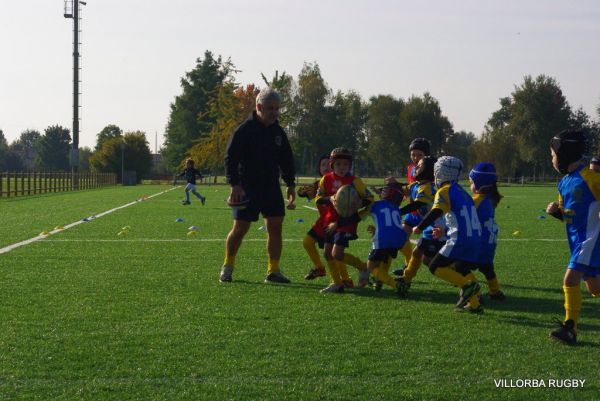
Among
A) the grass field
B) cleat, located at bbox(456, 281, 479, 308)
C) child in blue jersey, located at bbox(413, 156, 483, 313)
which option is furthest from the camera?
child in blue jersey, located at bbox(413, 156, 483, 313)

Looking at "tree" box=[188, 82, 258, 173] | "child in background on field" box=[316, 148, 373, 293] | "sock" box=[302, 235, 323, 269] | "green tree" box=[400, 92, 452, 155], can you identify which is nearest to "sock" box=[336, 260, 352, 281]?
"child in background on field" box=[316, 148, 373, 293]

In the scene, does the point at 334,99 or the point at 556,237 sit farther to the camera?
the point at 334,99

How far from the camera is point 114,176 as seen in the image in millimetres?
75562

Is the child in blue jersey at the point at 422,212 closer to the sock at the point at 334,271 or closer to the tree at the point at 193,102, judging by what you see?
the sock at the point at 334,271

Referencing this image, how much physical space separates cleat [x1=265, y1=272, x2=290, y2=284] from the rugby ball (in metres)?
1.05

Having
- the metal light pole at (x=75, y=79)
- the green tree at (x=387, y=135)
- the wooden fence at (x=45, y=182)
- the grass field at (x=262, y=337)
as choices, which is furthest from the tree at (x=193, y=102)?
the grass field at (x=262, y=337)

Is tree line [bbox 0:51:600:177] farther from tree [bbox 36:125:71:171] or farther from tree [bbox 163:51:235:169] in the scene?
tree [bbox 36:125:71:171]

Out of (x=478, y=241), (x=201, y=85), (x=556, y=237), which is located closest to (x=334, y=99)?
(x=201, y=85)

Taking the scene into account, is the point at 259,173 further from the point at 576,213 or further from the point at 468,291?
the point at 576,213

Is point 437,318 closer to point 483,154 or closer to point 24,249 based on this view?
point 24,249

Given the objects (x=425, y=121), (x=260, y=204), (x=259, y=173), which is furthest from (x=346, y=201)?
(x=425, y=121)

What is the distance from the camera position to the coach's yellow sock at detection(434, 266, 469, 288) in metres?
6.23

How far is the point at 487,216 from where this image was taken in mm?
7141

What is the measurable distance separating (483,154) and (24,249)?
290 ft
